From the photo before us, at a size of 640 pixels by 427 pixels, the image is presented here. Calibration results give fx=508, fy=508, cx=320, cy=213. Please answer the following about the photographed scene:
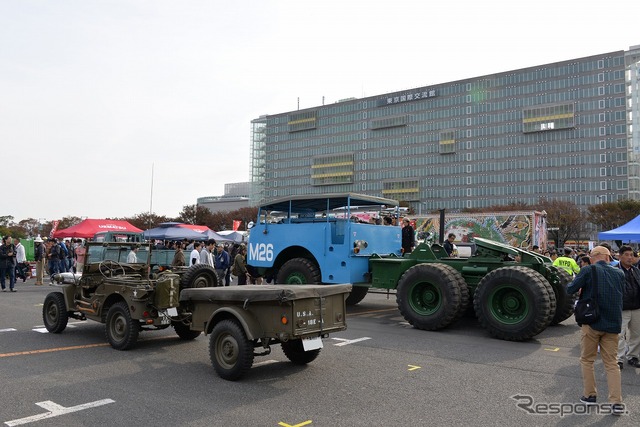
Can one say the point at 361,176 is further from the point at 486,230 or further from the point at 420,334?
the point at 420,334

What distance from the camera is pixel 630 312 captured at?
7.24m

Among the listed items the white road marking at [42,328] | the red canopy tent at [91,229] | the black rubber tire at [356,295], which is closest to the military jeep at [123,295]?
the white road marking at [42,328]

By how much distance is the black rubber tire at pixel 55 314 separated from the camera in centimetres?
897

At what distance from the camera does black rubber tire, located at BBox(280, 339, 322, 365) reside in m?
6.87

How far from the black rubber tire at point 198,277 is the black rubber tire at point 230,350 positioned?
2.00m

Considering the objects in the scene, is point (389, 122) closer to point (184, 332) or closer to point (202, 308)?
point (184, 332)

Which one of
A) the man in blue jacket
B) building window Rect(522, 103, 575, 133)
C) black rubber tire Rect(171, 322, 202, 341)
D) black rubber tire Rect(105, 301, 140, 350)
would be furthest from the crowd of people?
building window Rect(522, 103, 575, 133)

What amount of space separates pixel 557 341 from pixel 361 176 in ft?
394

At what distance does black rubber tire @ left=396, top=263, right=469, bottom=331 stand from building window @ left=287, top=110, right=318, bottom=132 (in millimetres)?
129902

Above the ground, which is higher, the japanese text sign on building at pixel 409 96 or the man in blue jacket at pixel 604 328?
the japanese text sign on building at pixel 409 96

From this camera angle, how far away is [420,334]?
31.1 feet

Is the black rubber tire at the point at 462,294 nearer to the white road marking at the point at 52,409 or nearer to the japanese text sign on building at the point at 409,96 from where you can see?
the white road marking at the point at 52,409

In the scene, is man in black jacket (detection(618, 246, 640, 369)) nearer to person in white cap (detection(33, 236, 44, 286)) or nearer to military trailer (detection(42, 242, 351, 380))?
military trailer (detection(42, 242, 351, 380))

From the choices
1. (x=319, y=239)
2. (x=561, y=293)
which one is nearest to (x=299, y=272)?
A: (x=319, y=239)
